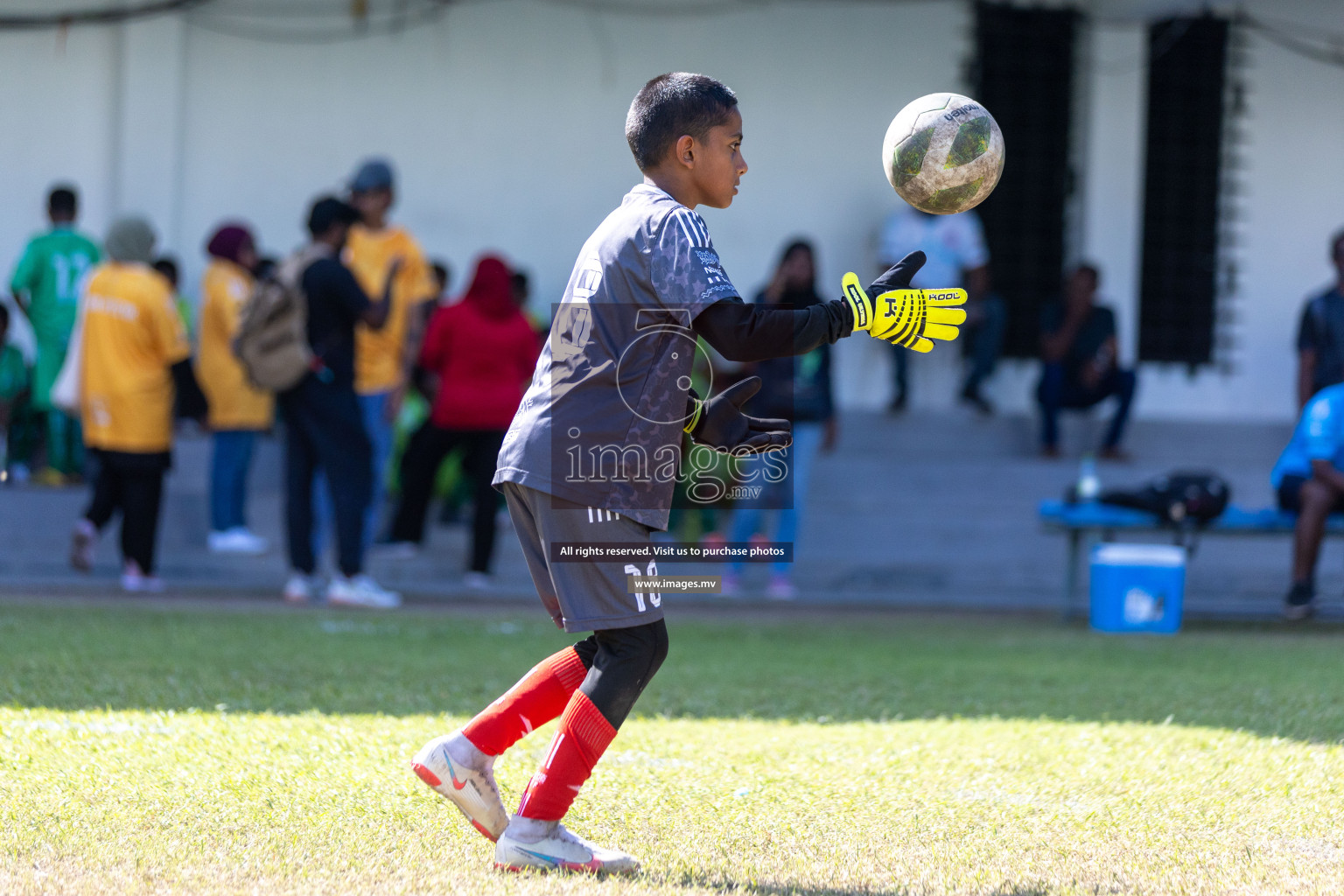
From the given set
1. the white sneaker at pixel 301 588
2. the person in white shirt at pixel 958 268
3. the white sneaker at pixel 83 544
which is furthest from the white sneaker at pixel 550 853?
the person in white shirt at pixel 958 268

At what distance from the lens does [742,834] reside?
3.72 metres

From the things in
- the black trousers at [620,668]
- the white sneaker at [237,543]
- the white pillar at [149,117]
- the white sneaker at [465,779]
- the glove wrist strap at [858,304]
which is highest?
the white pillar at [149,117]

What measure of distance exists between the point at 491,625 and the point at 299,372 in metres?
1.83

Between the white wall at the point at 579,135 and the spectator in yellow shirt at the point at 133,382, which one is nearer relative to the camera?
the spectator in yellow shirt at the point at 133,382

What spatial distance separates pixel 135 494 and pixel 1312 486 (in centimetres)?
698

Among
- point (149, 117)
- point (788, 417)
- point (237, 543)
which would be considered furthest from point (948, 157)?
point (149, 117)

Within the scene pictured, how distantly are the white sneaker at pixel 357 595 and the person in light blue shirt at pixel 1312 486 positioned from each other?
5382 millimetres

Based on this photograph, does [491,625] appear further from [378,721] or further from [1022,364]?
[1022,364]

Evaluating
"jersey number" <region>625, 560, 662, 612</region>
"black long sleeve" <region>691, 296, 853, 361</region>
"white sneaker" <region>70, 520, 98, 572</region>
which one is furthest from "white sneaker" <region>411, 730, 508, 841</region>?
"white sneaker" <region>70, 520, 98, 572</region>

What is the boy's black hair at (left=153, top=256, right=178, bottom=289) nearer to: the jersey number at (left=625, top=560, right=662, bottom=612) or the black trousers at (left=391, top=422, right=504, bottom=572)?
the black trousers at (left=391, top=422, right=504, bottom=572)

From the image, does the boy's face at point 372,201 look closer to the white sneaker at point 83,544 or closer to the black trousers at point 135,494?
the black trousers at point 135,494

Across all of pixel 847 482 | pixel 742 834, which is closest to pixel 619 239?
pixel 742 834

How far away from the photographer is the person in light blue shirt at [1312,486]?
8648 millimetres

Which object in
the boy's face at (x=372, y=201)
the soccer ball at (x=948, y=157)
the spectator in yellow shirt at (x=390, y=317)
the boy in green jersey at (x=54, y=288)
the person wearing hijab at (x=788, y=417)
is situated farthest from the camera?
the boy in green jersey at (x=54, y=288)
